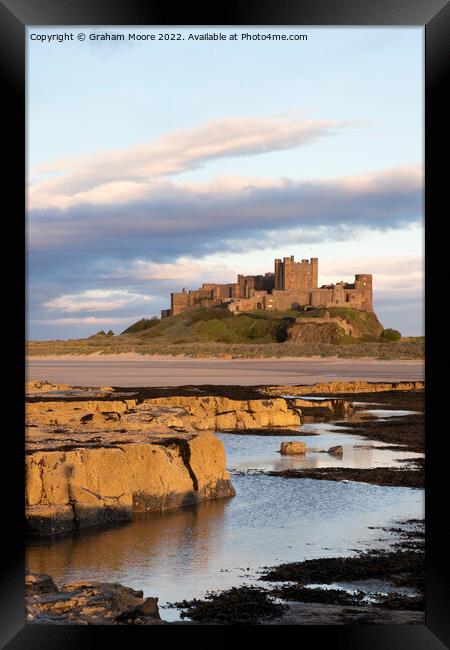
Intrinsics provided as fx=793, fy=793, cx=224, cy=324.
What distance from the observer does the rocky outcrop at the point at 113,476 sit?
7707mm

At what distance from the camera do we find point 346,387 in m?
22.8

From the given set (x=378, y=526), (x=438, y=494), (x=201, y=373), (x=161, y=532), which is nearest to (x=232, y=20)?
(x=438, y=494)

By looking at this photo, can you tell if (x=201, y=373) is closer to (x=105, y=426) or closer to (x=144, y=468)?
(x=105, y=426)

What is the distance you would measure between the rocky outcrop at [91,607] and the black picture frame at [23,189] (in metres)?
0.19

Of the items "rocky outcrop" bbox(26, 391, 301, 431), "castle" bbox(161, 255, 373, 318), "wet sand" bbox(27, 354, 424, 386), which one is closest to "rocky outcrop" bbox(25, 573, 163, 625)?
"rocky outcrop" bbox(26, 391, 301, 431)

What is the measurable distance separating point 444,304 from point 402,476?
6561 millimetres

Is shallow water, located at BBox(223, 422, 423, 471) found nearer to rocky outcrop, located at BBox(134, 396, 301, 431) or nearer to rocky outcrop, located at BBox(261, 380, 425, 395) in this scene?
rocky outcrop, located at BBox(134, 396, 301, 431)

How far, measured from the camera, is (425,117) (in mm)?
4609

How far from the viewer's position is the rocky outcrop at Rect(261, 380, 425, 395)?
21.9m

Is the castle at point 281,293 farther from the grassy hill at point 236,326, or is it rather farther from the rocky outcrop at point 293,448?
the rocky outcrop at point 293,448

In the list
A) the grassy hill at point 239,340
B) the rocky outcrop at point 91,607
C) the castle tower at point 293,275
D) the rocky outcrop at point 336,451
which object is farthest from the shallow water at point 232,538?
the castle tower at point 293,275

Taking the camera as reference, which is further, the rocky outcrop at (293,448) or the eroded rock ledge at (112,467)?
the rocky outcrop at (293,448)

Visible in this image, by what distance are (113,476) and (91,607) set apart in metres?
3.40

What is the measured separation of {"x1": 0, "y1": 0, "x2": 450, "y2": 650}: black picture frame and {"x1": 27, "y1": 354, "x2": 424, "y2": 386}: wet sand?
1529cm
